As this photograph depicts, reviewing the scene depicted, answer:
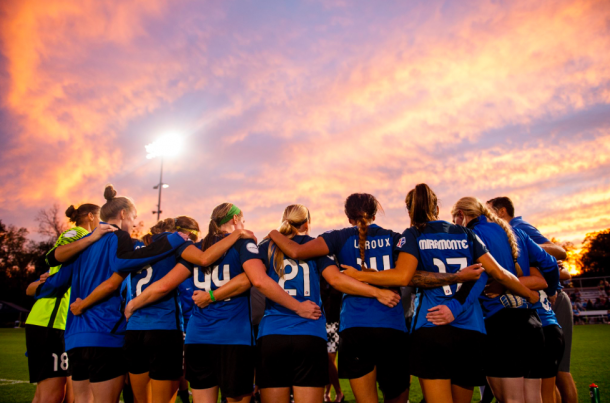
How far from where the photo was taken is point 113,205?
4527mm

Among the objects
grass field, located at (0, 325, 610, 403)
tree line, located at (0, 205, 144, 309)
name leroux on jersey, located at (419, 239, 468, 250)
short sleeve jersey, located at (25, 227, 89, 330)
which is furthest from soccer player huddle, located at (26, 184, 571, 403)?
tree line, located at (0, 205, 144, 309)

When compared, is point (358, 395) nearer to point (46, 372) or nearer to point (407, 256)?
point (407, 256)

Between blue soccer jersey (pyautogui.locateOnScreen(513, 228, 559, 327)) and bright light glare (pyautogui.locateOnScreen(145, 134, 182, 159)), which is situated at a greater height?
bright light glare (pyautogui.locateOnScreen(145, 134, 182, 159))

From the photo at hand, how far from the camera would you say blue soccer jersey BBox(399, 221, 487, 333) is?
3.44m

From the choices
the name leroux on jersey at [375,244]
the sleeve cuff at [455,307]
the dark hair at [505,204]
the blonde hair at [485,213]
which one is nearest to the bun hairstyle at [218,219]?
the name leroux on jersey at [375,244]

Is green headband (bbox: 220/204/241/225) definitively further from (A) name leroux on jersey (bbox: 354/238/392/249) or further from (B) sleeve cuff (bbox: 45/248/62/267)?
(B) sleeve cuff (bbox: 45/248/62/267)

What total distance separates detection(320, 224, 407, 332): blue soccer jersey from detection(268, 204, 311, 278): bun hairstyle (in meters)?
0.33

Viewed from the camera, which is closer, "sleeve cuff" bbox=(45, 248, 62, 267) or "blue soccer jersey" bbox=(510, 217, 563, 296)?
"sleeve cuff" bbox=(45, 248, 62, 267)

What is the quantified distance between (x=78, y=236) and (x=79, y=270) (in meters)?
0.51

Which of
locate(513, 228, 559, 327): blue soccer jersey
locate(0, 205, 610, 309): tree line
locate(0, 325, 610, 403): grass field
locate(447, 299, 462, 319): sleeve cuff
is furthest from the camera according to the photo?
locate(0, 205, 610, 309): tree line

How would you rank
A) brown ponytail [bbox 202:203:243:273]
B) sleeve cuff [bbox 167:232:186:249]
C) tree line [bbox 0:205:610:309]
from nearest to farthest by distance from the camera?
1. brown ponytail [bbox 202:203:243:273]
2. sleeve cuff [bbox 167:232:186:249]
3. tree line [bbox 0:205:610:309]

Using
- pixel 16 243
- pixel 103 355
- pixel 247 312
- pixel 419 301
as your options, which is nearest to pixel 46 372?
pixel 103 355

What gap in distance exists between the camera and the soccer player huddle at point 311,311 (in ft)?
11.2

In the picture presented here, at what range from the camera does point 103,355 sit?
3.88 metres
